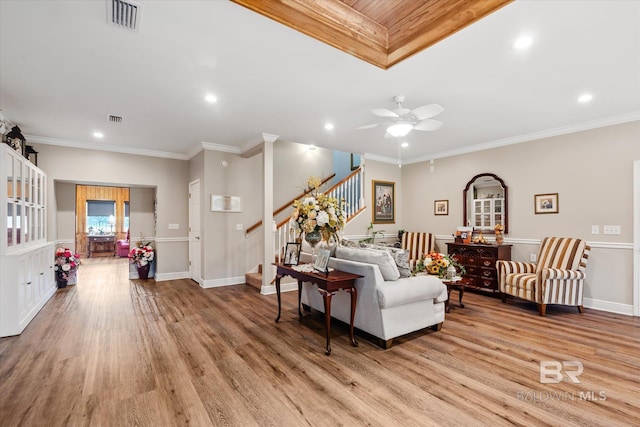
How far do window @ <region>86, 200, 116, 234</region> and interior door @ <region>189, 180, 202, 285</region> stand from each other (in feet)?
21.5

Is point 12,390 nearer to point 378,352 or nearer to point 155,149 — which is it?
point 378,352

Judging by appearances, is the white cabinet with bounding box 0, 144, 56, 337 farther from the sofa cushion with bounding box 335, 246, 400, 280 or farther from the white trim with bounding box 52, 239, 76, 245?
the sofa cushion with bounding box 335, 246, 400, 280

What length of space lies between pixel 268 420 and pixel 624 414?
7.74ft

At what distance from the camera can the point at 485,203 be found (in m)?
5.75

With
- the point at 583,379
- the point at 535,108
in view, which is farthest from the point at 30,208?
the point at 535,108

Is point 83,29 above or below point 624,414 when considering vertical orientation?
above

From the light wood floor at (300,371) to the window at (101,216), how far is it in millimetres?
8033

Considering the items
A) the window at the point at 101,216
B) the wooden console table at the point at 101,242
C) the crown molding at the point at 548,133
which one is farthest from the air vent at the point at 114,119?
the window at the point at 101,216

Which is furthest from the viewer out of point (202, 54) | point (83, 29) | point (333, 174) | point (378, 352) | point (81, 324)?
point (333, 174)

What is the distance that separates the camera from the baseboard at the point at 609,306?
13.6 feet

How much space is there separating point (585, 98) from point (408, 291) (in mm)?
3152

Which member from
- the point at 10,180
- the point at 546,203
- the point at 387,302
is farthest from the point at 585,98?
the point at 10,180

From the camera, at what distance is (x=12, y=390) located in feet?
7.57

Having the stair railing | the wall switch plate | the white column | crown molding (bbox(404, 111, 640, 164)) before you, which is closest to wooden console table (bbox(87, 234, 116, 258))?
the stair railing
